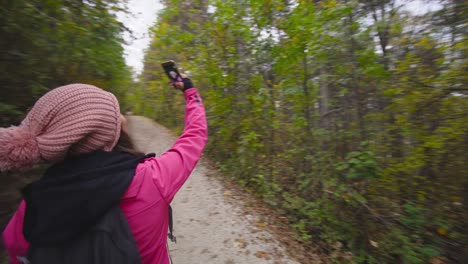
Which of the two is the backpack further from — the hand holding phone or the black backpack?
the hand holding phone

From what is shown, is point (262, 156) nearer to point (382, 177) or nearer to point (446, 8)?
point (382, 177)

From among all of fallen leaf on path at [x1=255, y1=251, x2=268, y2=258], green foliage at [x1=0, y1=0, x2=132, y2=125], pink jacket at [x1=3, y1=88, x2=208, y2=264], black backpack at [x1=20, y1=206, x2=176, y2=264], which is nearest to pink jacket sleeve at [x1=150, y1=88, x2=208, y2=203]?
pink jacket at [x1=3, y1=88, x2=208, y2=264]

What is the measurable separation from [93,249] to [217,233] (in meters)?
3.55

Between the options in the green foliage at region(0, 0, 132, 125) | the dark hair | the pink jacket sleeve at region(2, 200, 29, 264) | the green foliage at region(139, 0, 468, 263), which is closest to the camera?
the pink jacket sleeve at region(2, 200, 29, 264)

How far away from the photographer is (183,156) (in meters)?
1.24

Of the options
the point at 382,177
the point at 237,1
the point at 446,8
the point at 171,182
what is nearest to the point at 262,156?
the point at 382,177

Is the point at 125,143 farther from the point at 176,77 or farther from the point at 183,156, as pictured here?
the point at 176,77

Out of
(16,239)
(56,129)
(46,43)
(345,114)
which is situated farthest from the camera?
(345,114)

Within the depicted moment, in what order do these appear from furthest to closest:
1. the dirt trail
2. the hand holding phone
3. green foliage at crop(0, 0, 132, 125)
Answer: the dirt trail
green foliage at crop(0, 0, 132, 125)
the hand holding phone

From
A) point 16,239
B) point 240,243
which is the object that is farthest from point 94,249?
point 240,243

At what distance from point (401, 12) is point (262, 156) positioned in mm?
4122

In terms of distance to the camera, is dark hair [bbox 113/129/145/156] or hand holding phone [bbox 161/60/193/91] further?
hand holding phone [bbox 161/60/193/91]

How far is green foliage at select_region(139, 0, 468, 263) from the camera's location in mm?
3125

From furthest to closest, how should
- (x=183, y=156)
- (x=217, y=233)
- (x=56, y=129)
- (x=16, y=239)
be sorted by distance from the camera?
(x=217, y=233), (x=183, y=156), (x=16, y=239), (x=56, y=129)
